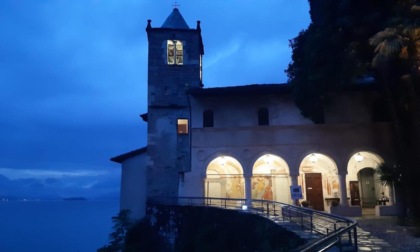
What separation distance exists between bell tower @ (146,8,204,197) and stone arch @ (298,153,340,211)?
8.04 metres

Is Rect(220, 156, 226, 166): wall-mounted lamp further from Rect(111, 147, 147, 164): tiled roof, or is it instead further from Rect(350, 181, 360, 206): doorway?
Rect(350, 181, 360, 206): doorway

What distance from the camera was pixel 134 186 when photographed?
25875 mm

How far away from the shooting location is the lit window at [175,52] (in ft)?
87.8

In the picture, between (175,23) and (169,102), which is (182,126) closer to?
(169,102)

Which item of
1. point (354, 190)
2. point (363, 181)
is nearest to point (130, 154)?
point (354, 190)

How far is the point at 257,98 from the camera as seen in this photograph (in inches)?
928

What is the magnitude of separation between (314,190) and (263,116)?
6.08 m

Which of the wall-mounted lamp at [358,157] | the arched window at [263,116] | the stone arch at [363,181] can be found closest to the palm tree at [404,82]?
the wall-mounted lamp at [358,157]

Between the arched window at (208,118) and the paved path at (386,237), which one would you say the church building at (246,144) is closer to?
the arched window at (208,118)

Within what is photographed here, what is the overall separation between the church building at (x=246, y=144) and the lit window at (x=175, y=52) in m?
0.08

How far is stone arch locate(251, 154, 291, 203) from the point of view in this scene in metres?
23.7

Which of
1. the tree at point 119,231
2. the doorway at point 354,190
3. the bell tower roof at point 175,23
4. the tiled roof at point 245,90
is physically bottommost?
the tree at point 119,231

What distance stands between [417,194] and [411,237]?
297cm

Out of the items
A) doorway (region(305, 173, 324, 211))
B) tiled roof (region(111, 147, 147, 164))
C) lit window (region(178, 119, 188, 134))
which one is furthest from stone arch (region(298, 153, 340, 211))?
tiled roof (region(111, 147, 147, 164))
